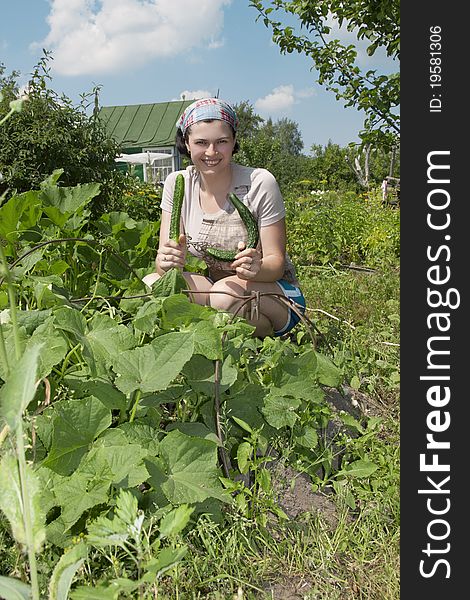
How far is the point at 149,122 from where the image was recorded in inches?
1097

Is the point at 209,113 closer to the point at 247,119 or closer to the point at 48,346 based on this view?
the point at 48,346

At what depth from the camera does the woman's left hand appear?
2.45 meters

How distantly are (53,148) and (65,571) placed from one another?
452 cm

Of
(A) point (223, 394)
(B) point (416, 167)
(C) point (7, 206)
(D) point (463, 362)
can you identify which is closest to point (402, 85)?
(B) point (416, 167)

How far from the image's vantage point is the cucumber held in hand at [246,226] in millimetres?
2613

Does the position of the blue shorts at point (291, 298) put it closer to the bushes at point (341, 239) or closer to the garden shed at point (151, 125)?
the bushes at point (341, 239)

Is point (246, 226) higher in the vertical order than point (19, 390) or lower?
higher

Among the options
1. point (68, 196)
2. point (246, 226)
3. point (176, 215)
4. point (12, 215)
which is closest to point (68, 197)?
point (68, 196)

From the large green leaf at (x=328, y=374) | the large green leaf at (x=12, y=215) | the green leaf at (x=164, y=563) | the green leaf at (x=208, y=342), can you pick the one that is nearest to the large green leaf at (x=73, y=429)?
the green leaf at (x=208, y=342)

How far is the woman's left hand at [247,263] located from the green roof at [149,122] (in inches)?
966

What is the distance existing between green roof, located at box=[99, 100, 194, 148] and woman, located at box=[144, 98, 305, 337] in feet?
78.9

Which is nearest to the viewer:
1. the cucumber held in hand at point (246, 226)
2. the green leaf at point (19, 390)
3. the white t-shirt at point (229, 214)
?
the green leaf at point (19, 390)

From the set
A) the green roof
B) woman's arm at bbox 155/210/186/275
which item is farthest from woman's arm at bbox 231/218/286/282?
the green roof

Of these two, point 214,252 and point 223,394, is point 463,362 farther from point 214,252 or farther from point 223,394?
point 214,252
